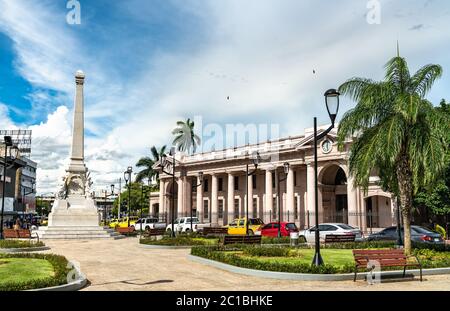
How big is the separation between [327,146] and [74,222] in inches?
991

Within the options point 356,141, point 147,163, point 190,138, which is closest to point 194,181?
point 190,138

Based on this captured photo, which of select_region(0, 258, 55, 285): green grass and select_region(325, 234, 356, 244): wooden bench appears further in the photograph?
select_region(325, 234, 356, 244): wooden bench

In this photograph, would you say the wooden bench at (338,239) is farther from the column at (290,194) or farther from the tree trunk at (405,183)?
the column at (290,194)

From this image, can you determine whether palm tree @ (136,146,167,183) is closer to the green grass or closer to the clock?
the clock

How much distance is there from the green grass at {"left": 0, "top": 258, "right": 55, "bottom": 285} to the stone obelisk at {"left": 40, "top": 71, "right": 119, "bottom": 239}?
17.9 metres

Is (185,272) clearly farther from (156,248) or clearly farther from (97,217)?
(97,217)

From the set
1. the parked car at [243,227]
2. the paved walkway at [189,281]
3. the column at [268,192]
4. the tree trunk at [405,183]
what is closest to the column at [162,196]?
the column at [268,192]

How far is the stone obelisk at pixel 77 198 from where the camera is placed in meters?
33.5

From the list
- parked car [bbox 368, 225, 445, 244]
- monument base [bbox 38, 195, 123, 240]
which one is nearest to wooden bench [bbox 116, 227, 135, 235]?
monument base [bbox 38, 195, 123, 240]

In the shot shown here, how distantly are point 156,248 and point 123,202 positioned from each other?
8913cm

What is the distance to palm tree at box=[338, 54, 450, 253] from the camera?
54.5 ft

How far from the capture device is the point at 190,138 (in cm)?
7519

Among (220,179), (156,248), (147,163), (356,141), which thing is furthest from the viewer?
(147,163)

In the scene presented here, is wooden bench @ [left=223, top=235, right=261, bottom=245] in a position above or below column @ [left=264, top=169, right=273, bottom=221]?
below
